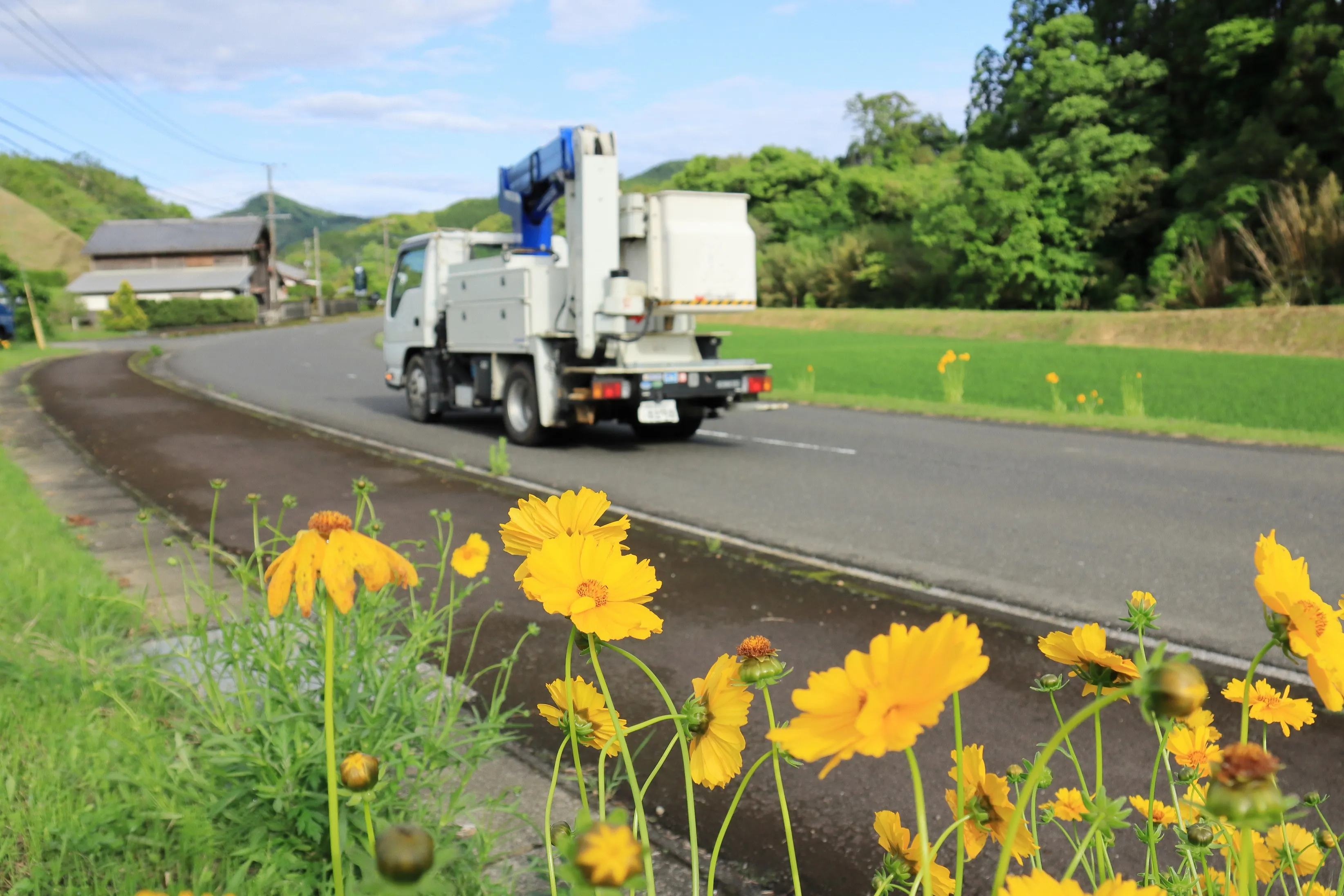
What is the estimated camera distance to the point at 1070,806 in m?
1.32

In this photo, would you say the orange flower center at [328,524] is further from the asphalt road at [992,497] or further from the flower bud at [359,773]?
the asphalt road at [992,497]

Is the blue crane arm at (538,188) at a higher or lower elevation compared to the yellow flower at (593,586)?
higher

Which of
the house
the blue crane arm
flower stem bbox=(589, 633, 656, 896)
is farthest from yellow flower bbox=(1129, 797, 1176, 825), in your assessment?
the house

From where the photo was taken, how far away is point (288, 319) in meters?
61.8

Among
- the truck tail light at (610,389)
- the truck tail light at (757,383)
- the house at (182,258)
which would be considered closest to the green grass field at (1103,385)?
the truck tail light at (757,383)

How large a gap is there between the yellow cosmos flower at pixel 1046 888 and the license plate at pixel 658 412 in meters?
9.14

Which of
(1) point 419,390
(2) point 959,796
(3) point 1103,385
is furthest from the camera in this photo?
(3) point 1103,385

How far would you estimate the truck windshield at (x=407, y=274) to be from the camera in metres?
13.1

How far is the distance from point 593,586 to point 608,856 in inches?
13.4

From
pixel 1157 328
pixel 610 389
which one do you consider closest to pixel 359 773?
pixel 610 389

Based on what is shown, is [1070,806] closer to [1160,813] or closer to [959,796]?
→ [1160,813]

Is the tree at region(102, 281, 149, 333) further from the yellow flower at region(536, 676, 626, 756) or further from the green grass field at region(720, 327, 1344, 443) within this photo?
the yellow flower at region(536, 676, 626, 756)

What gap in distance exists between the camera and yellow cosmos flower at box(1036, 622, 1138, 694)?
91 cm

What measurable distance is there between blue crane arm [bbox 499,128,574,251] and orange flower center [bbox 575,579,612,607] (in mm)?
10176
